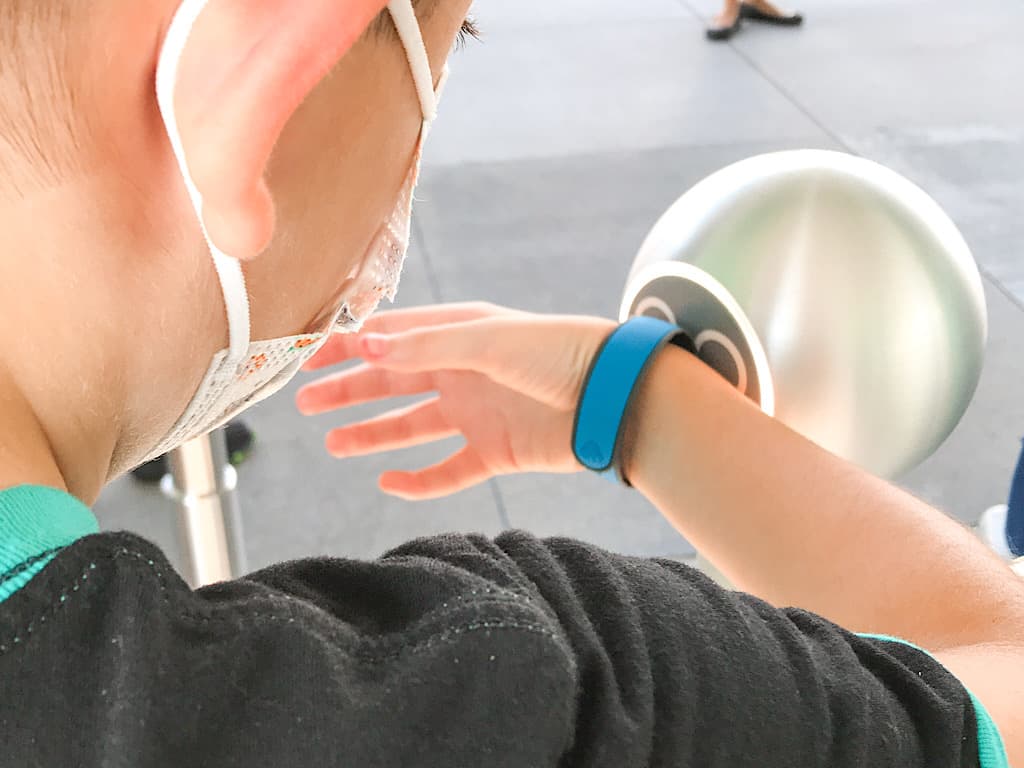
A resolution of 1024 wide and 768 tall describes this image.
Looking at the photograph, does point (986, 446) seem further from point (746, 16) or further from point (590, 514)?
point (746, 16)

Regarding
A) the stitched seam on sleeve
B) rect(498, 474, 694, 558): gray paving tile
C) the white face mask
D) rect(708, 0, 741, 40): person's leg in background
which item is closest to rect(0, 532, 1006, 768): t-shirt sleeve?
the stitched seam on sleeve

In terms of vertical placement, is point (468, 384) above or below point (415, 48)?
below

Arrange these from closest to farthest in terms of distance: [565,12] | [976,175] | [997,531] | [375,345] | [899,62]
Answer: [375,345] < [997,531] < [976,175] < [899,62] < [565,12]

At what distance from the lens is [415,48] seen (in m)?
0.41

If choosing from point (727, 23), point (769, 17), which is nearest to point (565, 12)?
point (727, 23)

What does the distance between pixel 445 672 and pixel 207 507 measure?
698mm

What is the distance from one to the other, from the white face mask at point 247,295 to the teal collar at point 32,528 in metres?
0.10

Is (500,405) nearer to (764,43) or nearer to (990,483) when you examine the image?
(990,483)

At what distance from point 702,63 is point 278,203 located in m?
2.63

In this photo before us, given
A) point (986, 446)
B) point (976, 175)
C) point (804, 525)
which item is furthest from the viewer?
point (976, 175)

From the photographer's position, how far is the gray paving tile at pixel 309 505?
1393 millimetres

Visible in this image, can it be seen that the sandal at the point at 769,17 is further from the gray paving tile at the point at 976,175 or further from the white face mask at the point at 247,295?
the white face mask at the point at 247,295

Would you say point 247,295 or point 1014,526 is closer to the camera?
point 247,295

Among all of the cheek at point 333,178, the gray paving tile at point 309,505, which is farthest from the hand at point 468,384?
the gray paving tile at point 309,505
